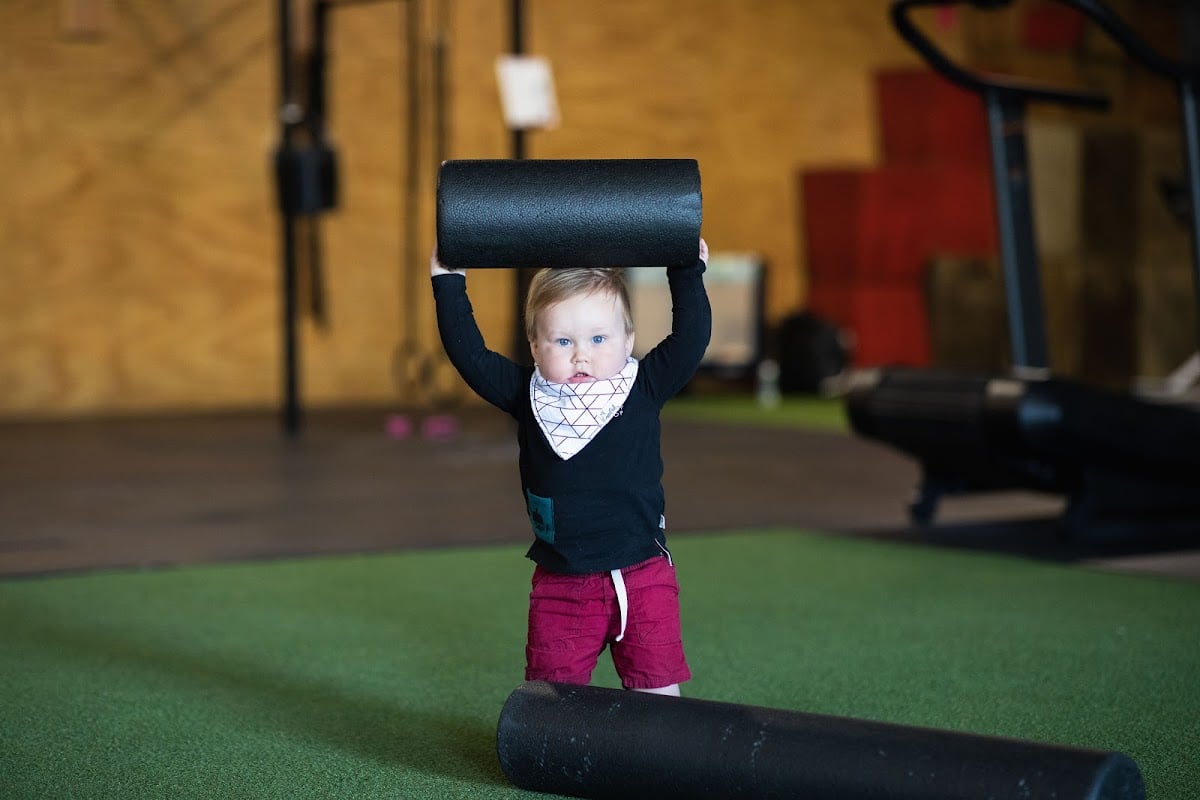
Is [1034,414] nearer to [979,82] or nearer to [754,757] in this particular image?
[979,82]

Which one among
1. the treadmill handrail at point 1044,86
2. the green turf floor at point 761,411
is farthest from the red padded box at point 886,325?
the treadmill handrail at point 1044,86

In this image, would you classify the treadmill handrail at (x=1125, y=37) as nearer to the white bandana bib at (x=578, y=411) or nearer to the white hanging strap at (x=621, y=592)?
the white bandana bib at (x=578, y=411)

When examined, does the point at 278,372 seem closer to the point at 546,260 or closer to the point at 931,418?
the point at 931,418

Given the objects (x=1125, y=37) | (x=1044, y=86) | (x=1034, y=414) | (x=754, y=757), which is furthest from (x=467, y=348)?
(x=1044, y=86)

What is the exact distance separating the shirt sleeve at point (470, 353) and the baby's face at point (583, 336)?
0.28 feet

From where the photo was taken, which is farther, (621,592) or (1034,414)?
(1034,414)

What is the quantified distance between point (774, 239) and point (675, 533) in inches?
231

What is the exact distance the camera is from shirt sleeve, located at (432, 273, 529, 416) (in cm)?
208

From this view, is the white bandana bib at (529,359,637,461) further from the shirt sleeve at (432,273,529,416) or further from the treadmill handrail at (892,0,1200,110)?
the treadmill handrail at (892,0,1200,110)

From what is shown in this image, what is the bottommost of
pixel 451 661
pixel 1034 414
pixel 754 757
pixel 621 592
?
pixel 451 661

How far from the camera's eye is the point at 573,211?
6.53 feet

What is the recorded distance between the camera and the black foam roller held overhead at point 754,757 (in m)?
1.66

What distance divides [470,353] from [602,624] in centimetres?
40

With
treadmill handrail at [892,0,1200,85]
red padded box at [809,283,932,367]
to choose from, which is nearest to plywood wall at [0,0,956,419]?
red padded box at [809,283,932,367]
